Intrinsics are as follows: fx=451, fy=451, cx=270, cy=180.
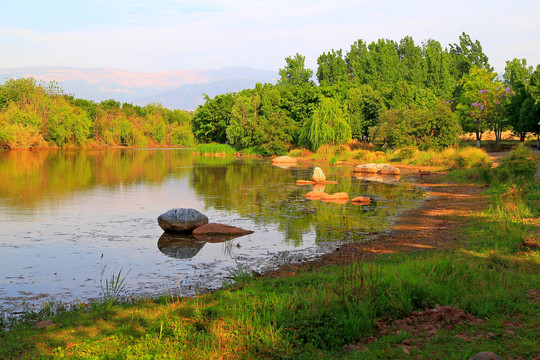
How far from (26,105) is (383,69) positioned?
69.7 meters

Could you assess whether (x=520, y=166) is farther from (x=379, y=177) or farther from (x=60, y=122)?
(x=60, y=122)

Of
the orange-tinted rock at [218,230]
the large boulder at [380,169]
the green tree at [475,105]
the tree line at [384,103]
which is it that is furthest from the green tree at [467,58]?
the orange-tinted rock at [218,230]

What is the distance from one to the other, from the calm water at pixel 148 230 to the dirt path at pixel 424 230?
2.72 ft

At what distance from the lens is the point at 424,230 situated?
15.7 metres

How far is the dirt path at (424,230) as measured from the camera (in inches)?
488

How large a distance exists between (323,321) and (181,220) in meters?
10.7

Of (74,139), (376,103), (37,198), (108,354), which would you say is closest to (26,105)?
(74,139)

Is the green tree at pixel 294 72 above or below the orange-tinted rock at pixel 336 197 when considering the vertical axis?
above

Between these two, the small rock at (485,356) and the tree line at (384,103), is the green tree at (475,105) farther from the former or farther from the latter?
the small rock at (485,356)

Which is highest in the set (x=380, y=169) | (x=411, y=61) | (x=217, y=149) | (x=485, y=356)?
(x=411, y=61)

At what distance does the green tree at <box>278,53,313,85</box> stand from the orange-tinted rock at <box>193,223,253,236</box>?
8876 centimetres

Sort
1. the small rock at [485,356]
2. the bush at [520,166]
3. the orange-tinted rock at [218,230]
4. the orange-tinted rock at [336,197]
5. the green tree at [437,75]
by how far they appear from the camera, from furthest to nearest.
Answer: the green tree at [437,75], the orange-tinted rock at [336,197], the bush at [520,166], the orange-tinted rock at [218,230], the small rock at [485,356]

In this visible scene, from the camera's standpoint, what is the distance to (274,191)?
2878 centimetres

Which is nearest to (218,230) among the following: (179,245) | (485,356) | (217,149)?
(179,245)
